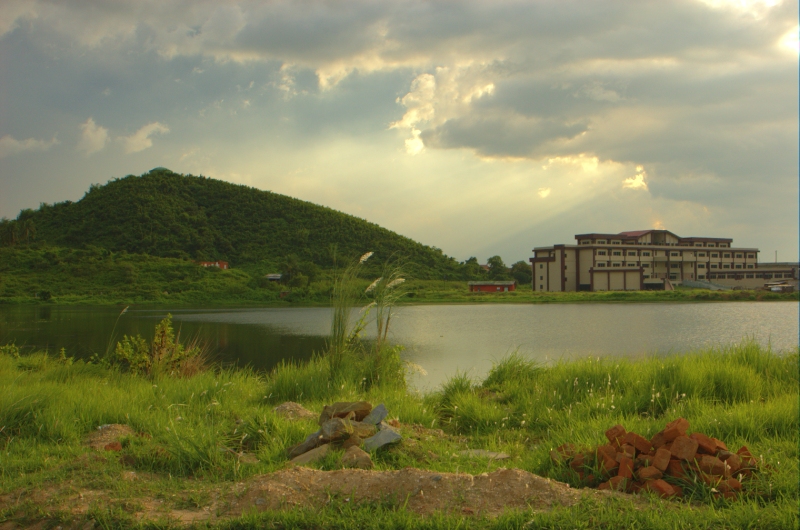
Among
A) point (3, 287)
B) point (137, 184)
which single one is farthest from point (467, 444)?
point (137, 184)

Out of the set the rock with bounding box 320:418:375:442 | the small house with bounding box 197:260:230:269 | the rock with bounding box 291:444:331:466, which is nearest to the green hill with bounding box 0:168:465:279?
the small house with bounding box 197:260:230:269

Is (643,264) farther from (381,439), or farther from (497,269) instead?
(381,439)

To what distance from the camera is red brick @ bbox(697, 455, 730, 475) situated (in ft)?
11.0

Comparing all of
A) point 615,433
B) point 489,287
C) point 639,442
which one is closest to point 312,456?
point 615,433

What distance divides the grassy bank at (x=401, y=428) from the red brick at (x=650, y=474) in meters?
0.21

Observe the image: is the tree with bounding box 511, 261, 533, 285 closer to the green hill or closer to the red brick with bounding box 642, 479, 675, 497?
the green hill

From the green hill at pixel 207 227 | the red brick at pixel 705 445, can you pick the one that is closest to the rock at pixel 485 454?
the red brick at pixel 705 445

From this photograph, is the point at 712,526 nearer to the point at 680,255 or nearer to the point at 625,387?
the point at 625,387

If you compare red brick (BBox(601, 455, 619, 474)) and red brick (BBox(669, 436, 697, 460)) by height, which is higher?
red brick (BBox(669, 436, 697, 460))

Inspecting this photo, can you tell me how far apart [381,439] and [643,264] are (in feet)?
215

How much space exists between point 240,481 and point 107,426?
203cm

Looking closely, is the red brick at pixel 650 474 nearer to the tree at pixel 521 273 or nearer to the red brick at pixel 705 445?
the red brick at pixel 705 445

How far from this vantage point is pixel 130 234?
6166cm

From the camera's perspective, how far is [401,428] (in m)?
5.10
